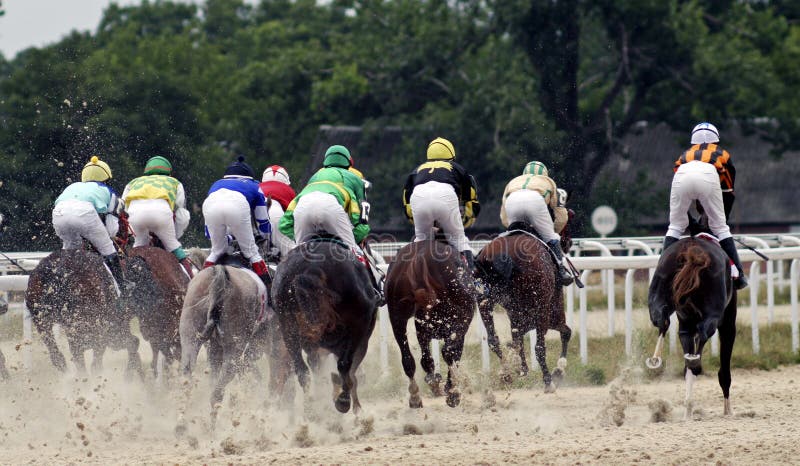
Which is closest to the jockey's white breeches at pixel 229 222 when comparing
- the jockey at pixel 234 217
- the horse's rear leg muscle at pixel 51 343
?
the jockey at pixel 234 217

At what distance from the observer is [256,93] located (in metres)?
33.9

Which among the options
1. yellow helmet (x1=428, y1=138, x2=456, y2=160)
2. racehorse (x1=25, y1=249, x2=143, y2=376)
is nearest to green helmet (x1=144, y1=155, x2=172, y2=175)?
racehorse (x1=25, y1=249, x2=143, y2=376)

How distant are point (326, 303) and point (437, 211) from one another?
167cm

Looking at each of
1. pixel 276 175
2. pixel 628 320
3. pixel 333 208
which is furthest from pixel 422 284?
pixel 628 320

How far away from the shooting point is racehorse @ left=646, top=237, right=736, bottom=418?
9.05 metres

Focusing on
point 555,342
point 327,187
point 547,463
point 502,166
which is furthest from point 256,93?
point 547,463

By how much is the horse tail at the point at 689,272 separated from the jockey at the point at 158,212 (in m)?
3.89

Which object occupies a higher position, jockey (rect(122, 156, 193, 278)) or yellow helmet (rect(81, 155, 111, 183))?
yellow helmet (rect(81, 155, 111, 183))

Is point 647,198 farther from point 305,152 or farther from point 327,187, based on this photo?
point 327,187

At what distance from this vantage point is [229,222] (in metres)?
9.16

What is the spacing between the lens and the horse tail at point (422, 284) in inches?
371

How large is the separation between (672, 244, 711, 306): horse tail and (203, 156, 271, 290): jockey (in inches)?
119

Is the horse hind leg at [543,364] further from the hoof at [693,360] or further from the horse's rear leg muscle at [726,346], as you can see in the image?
the hoof at [693,360]

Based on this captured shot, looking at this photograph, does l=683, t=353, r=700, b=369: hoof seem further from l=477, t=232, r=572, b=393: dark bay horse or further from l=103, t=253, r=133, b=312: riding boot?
l=103, t=253, r=133, b=312: riding boot
